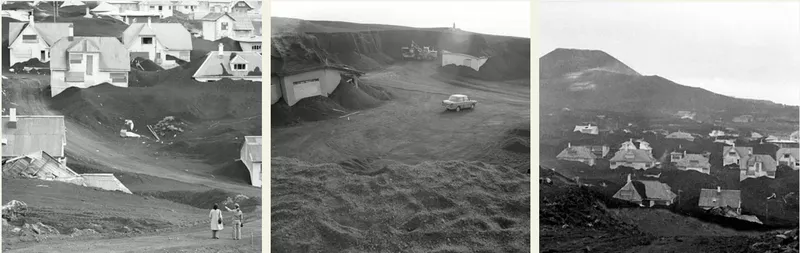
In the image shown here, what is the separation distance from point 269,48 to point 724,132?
453 centimetres

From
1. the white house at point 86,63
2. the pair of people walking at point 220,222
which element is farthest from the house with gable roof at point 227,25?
the pair of people walking at point 220,222

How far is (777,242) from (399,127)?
3843 millimetres

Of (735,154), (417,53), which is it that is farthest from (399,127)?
(735,154)

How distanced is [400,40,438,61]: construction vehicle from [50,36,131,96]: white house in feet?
8.97

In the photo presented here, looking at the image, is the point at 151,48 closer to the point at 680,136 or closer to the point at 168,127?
the point at 168,127

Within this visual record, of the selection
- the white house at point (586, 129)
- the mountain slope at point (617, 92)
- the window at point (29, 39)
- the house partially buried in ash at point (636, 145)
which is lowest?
the house partially buried in ash at point (636, 145)

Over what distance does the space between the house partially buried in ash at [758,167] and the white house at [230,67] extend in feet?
15.8

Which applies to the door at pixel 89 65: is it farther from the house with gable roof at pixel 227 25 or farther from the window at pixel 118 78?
the house with gable roof at pixel 227 25

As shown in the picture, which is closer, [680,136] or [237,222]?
[237,222]

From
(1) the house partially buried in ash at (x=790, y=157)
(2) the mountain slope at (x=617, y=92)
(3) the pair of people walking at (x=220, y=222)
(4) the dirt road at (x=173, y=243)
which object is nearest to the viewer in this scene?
(4) the dirt road at (x=173, y=243)

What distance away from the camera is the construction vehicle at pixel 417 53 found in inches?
457

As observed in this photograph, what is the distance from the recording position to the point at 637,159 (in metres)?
11.5

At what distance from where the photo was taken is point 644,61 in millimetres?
11375

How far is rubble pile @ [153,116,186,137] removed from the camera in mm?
11156
